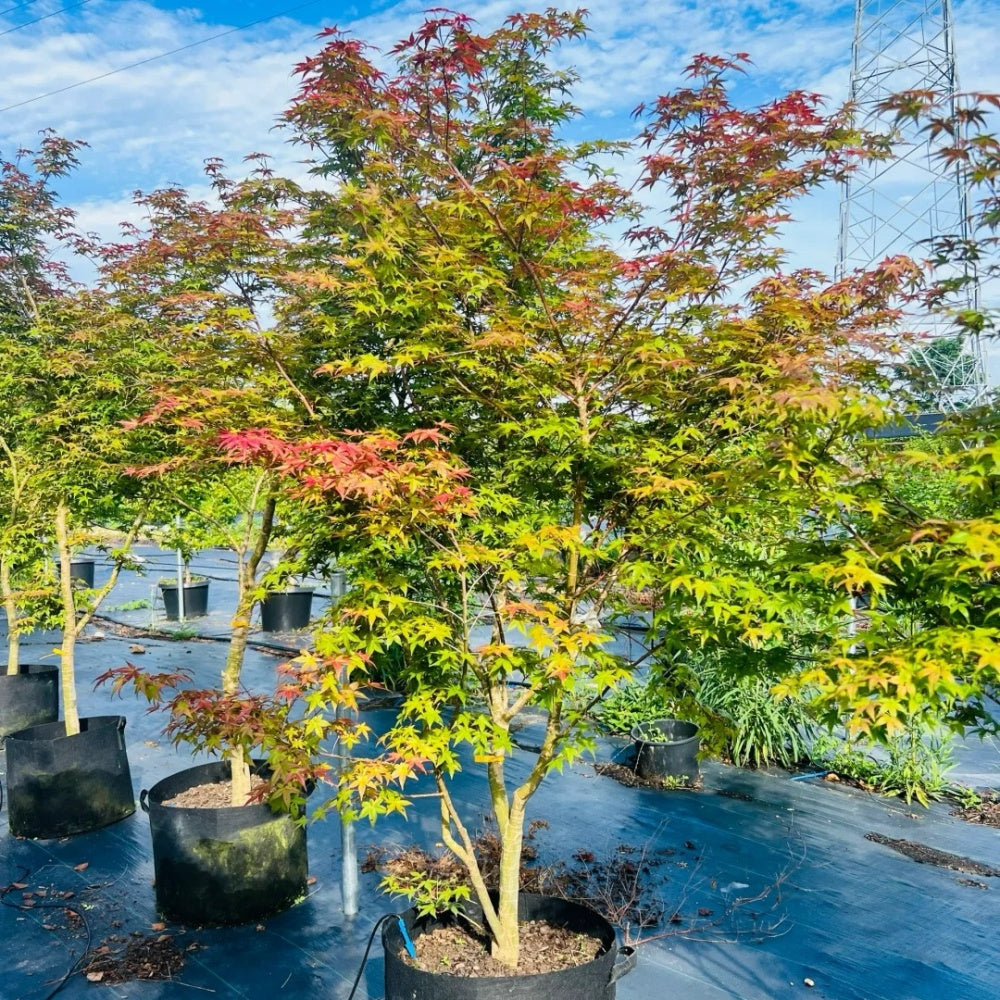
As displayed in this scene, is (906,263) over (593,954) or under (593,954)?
over

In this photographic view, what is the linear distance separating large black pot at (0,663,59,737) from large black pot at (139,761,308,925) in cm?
320

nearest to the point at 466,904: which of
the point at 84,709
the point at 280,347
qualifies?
the point at 280,347

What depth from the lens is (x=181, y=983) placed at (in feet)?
9.47

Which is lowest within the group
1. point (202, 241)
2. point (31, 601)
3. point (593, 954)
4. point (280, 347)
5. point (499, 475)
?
point (593, 954)

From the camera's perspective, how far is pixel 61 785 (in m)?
4.16

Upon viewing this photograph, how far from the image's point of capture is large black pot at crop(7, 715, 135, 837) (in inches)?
163

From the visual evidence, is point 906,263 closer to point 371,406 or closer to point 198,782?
point 371,406

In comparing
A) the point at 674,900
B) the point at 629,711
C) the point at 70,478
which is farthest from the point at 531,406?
the point at 629,711

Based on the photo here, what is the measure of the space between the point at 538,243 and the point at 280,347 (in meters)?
1.13

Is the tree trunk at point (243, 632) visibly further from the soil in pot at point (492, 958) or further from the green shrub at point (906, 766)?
the green shrub at point (906, 766)

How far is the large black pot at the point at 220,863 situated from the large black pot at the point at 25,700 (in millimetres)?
3204

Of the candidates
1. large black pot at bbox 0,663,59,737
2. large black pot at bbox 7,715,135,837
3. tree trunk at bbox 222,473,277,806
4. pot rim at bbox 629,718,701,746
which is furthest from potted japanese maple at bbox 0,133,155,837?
pot rim at bbox 629,718,701,746

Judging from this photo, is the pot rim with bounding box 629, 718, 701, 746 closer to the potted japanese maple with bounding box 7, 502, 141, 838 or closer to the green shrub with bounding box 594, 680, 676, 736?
the green shrub with bounding box 594, 680, 676, 736

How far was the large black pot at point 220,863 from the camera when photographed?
3.29 metres
